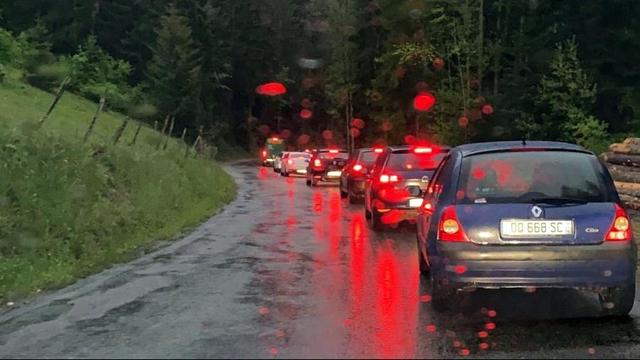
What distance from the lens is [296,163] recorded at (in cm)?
4497

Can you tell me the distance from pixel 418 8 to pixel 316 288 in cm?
4544

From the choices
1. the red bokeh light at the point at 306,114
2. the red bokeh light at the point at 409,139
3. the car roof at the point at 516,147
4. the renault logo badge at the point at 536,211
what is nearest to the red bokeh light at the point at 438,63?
the red bokeh light at the point at 409,139

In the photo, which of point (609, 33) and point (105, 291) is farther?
point (609, 33)

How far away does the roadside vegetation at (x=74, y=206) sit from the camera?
1052 centimetres

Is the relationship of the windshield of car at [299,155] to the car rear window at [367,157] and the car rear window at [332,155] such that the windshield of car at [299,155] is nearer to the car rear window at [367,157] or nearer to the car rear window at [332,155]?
the car rear window at [332,155]

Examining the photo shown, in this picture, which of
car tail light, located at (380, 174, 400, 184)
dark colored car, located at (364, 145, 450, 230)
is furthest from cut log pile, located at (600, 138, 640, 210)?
car tail light, located at (380, 174, 400, 184)

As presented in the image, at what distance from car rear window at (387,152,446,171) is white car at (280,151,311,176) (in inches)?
1145

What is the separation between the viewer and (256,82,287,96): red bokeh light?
9269 cm

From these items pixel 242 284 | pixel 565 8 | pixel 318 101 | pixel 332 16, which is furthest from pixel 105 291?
pixel 318 101

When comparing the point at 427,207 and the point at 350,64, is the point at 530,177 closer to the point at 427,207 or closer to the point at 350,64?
the point at 427,207

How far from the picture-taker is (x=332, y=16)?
71750 mm

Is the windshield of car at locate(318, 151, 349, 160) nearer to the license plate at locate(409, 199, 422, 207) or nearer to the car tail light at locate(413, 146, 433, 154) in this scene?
the car tail light at locate(413, 146, 433, 154)

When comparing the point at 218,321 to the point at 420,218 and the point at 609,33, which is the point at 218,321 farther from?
the point at 609,33

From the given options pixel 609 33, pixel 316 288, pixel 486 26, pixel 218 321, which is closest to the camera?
pixel 218 321
